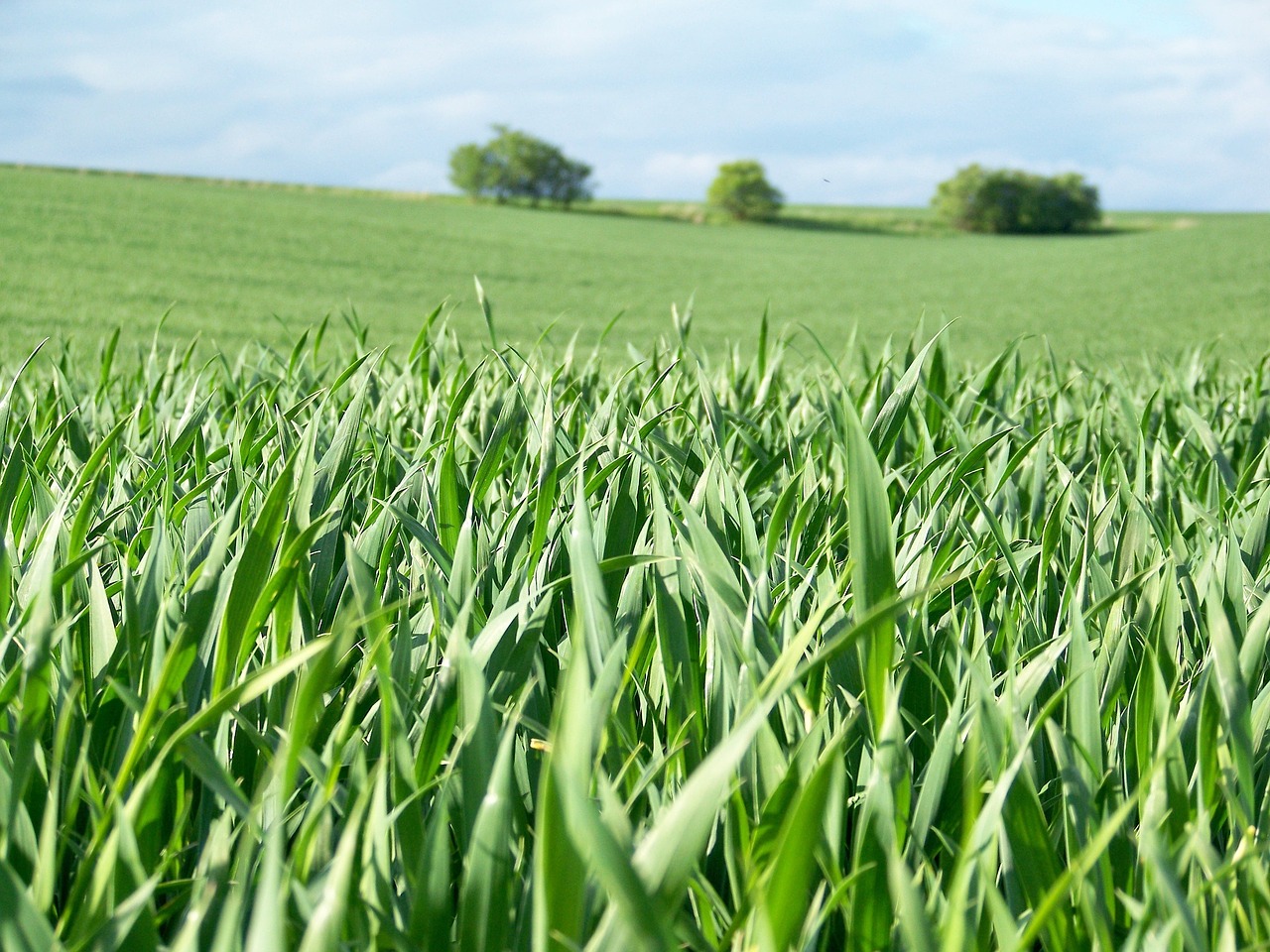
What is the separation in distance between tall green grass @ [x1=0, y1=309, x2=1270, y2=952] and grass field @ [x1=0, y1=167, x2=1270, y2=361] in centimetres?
402

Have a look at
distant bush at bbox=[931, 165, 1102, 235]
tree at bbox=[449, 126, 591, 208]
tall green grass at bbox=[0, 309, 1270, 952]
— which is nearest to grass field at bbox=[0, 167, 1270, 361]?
tall green grass at bbox=[0, 309, 1270, 952]

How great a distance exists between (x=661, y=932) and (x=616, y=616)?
450 mm

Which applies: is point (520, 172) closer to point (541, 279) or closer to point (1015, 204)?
point (1015, 204)

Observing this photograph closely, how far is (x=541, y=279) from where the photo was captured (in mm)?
15555

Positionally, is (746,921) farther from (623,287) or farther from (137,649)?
(623,287)

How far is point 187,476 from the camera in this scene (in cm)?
141

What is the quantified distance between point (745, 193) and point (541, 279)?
31.4 metres

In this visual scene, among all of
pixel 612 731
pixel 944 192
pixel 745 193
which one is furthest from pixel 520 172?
pixel 612 731

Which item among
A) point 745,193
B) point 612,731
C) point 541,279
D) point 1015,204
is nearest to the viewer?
point 612,731

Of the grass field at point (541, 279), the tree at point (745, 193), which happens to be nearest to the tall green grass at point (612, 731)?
the grass field at point (541, 279)

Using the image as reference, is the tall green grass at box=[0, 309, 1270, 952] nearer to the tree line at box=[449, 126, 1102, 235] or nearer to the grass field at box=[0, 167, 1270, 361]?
the grass field at box=[0, 167, 1270, 361]

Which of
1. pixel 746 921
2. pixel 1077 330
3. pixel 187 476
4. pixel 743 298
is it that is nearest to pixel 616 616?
pixel 746 921

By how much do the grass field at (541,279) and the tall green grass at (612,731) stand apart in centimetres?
402

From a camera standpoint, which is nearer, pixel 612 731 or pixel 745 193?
pixel 612 731
